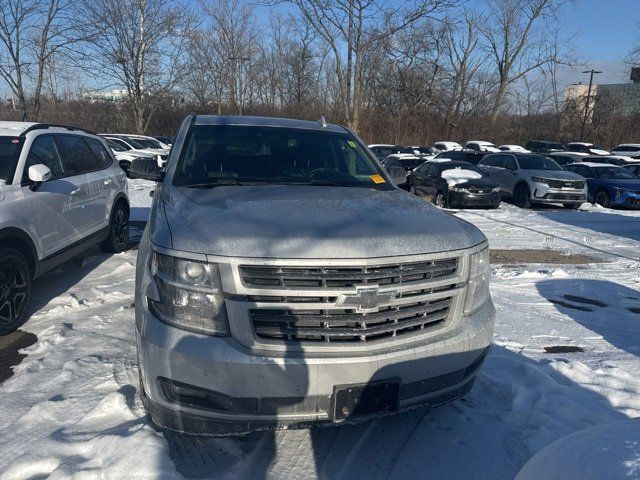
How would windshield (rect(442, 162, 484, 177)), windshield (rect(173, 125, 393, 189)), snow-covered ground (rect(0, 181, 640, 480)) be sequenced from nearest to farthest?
1. snow-covered ground (rect(0, 181, 640, 480))
2. windshield (rect(173, 125, 393, 189))
3. windshield (rect(442, 162, 484, 177))

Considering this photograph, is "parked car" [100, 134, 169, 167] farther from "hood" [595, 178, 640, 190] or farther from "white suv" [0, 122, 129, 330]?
"hood" [595, 178, 640, 190]

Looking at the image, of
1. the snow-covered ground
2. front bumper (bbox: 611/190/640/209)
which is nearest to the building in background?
front bumper (bbox: 611/190/640/209)

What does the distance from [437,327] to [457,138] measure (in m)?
46.8

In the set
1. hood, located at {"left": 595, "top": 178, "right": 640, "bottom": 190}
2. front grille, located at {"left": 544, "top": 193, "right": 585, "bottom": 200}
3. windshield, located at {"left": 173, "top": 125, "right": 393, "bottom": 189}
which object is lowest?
front grille, located at {"left": 544, "top": 193, "right": 585, "bottom": 200}

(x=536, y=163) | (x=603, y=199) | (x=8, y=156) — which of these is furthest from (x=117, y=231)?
(x=603, y=199)

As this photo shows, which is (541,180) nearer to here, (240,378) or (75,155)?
(75,155)

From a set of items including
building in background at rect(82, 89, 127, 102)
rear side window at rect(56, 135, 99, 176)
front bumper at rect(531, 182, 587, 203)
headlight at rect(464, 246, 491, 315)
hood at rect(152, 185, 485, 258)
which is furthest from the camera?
building in background at rect(82, 89, 127, 102)

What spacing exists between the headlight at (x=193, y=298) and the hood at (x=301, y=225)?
9 centimetres

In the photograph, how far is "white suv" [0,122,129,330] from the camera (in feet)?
14.8

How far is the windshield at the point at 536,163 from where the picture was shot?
15820 mm

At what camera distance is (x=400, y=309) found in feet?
8.42

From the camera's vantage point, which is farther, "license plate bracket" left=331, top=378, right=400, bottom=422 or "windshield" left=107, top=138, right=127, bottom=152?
"windshield" left=107, top=138, right=127, bottom=152

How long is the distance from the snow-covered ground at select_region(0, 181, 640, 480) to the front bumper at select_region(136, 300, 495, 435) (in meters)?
0.40

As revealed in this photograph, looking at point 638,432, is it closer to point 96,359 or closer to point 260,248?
point 260,248
